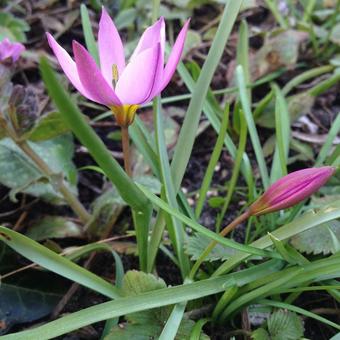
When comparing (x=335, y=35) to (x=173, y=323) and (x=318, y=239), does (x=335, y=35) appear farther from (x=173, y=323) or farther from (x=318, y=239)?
(x=173, y=323)

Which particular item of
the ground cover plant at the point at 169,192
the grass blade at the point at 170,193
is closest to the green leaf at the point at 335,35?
the ground cover plant at the point at 169,192

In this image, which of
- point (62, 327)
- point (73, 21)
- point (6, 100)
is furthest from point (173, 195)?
point (73, 21)

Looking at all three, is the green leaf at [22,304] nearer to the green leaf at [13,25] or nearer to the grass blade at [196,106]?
the grass blade at [196,106]

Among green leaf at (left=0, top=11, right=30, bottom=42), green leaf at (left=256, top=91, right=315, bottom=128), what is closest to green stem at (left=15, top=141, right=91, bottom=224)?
green leaf at (left=256, top=91, right=315, bottom=128)

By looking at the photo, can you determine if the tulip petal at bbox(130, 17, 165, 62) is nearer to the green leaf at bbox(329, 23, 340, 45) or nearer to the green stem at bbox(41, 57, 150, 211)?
the green stem at bbox(41, 57, 150, 211)

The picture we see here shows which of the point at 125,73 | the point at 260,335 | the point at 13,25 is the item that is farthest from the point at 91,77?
the point at 13,25
